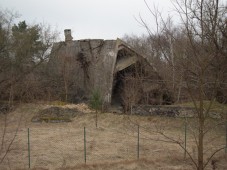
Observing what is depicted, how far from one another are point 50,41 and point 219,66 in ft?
70.0

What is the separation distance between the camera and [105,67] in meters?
22.4

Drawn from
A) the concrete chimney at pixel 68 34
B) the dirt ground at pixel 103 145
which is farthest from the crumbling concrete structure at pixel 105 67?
the dirt ground at pixel 103 145

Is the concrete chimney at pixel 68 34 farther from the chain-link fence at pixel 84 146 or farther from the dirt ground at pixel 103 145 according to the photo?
the chain-link fence at pixel 84 146

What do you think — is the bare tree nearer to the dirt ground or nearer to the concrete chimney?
the dirt ground

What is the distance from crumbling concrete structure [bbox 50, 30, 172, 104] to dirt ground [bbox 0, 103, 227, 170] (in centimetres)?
400

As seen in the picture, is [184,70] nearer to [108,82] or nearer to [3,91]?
[108,82]

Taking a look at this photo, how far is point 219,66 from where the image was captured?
5.84m

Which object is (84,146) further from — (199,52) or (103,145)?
(199,52)

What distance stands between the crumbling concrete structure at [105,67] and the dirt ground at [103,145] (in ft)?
13.1

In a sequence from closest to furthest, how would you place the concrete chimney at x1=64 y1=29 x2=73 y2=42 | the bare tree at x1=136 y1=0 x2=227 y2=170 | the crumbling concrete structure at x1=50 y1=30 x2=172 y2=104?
the bare tree at x1=136 y1=0 x2=227 y2=170 < the crumbling concrete structure at x1=50 y1=30 x2=172 y2=104 < the concrete chimney at x1=64 y1=29 x2=73 y2=42

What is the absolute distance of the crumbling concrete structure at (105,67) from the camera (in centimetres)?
2156

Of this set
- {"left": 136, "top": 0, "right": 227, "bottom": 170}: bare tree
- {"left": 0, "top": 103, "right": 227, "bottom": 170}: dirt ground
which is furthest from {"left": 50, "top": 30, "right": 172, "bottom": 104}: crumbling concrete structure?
{"left": 136, "top": 0, "right": 227, "bottom": 170}: bare tree

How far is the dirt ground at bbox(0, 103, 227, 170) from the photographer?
397 inches

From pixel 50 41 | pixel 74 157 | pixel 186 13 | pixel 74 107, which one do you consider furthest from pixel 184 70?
pixel 50 41
